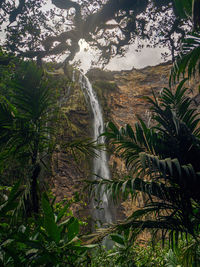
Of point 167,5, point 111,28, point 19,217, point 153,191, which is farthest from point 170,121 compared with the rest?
point 111,28

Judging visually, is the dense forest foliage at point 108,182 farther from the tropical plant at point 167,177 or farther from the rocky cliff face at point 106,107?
the rocky cliff face at point 106,107

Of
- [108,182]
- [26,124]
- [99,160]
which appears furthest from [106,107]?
[26,124]

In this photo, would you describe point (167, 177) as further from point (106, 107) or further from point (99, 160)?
point (106, 107)

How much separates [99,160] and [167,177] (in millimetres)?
5984

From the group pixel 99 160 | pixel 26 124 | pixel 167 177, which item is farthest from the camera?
pixel 99 160

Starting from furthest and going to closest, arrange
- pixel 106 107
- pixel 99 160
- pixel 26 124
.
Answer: pixel 106 107, pixel 99 160, pixel 26 124

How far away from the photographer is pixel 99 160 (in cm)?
859

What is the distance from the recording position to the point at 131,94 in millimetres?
13609

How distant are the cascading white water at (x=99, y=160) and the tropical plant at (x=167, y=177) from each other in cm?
255

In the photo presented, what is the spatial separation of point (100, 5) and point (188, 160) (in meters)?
9.35

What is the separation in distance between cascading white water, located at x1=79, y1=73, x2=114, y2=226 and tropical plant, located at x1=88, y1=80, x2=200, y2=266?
2549mm

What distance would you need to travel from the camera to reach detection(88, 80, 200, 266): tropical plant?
2.42 metres

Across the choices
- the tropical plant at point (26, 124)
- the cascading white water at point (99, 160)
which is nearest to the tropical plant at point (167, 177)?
the tropical plant at point (26, 124)

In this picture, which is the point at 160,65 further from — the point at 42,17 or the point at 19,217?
the point at 19,217
